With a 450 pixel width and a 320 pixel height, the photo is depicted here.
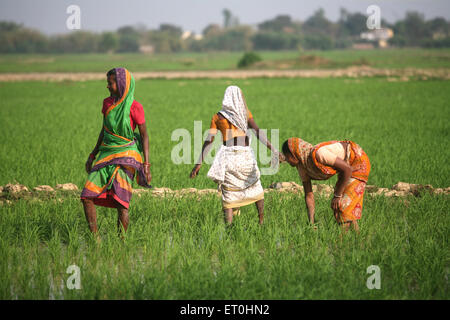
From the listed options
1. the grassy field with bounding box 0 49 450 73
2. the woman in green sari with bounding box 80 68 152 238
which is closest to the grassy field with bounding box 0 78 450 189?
the woman in green sari with bounding box 80 68 152 238

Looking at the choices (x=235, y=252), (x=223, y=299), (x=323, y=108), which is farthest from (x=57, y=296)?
(x=323, y=108)

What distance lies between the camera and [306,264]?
12.5 ft

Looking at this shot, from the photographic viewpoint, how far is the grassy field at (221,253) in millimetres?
3416

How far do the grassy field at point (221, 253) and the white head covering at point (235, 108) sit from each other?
0.88 meters

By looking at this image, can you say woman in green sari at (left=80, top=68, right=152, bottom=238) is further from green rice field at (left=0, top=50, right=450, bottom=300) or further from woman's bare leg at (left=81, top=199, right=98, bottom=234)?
green rice field at (left=0, top=50, right=450, bottom=300)

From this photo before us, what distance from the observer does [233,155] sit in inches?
177

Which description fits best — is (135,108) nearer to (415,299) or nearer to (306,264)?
(306,264)

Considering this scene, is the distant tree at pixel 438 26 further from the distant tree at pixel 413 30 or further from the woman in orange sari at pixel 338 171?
the woman in orange sari at pixel 338 171

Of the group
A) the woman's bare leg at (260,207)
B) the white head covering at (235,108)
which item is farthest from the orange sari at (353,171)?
the woman's bare leg at (260,207)

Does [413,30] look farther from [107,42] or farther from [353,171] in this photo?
[353,171]

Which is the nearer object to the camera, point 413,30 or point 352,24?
point 413,30

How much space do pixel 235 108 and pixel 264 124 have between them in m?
8.40

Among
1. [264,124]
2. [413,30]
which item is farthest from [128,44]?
[264,124]

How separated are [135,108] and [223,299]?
170 cm
